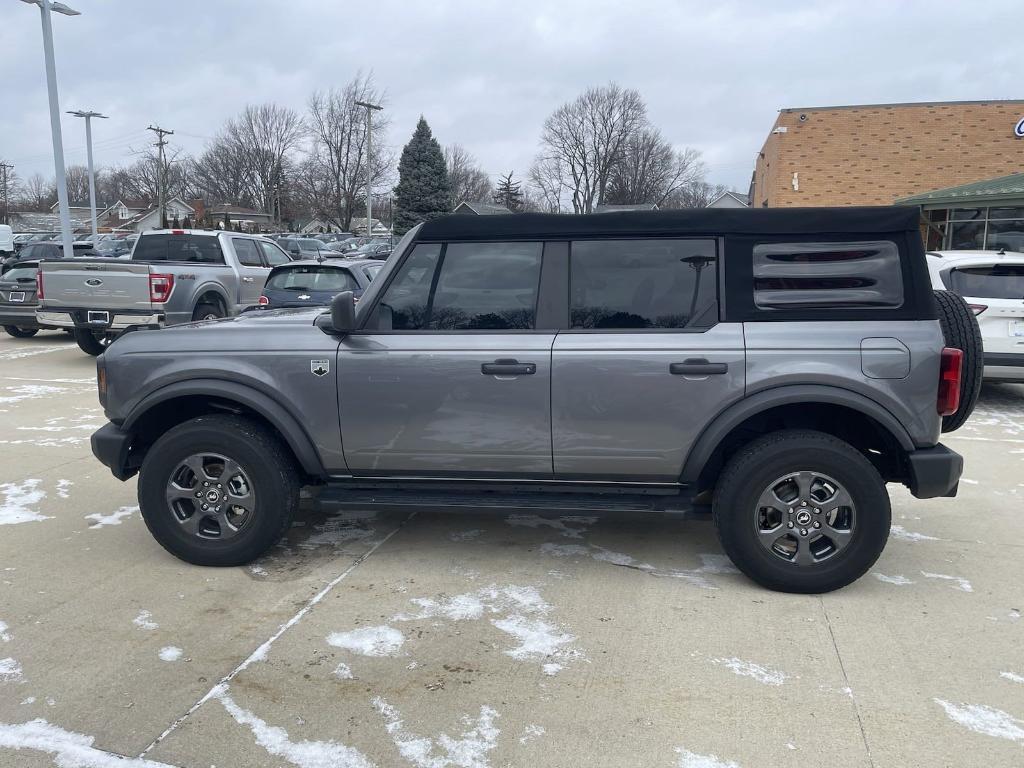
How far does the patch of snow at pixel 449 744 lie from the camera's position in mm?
2713

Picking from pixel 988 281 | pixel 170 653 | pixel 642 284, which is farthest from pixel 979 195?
pixel 170 653

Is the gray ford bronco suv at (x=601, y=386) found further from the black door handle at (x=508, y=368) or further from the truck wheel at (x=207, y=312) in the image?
the truck wheel at (x=207, y=312)

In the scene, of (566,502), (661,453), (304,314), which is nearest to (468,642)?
(566,502)

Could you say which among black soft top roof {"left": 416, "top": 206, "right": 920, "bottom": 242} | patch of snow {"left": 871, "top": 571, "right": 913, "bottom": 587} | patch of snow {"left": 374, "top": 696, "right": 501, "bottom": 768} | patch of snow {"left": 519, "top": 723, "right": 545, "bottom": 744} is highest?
black soft top roof {"left": 416, "top": 206, "right": 920, "bottom": 242}

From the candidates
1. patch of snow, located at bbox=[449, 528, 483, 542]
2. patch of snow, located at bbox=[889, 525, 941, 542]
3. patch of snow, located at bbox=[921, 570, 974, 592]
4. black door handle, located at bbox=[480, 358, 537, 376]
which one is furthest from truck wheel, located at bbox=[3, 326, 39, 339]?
patch of snow, located at bbox=[921, 570, 974, 592]

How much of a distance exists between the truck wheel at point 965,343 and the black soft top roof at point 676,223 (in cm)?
53

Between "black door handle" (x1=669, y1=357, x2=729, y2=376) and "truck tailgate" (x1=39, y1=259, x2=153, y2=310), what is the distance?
889 cm

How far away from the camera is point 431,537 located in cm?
481

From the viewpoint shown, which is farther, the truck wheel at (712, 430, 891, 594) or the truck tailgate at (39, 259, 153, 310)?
the truck tailgate at (39, 259, 153, 310)

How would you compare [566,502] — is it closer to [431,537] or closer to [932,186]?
[431,537]

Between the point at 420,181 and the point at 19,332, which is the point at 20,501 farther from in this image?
the point at 420,181

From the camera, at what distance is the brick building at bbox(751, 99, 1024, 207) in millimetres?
26172

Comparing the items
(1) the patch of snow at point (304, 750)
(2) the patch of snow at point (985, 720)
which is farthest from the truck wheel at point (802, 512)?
(1) the patch of snow at point (304, 750)

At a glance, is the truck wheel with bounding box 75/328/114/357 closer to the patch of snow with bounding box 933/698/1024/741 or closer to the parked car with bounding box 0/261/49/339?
the parked car with bounding box 0/261/49/339
